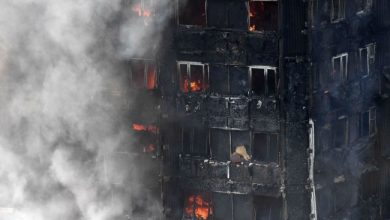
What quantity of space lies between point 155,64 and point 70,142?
4.38 m

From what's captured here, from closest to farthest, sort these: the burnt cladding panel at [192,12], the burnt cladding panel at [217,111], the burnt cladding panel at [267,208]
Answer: the burnt cladding panel at [192,12] < the burnt cladding panel at [217,111] < the burnt cladding panel at [267,208]

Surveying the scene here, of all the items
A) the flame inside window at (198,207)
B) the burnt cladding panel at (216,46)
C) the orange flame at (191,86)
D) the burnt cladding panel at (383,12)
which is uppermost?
the burnt cladding panel at (383,12)

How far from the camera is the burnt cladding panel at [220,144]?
95.3 ft

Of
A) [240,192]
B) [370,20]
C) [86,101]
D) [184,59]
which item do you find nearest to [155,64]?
[184,59]

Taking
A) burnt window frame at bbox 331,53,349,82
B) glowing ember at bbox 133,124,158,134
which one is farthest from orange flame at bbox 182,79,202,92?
burnt window frame at bbox 331,53,349,82

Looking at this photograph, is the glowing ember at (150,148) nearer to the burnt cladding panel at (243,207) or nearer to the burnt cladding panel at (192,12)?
the burnt cladding panel at (243,207)

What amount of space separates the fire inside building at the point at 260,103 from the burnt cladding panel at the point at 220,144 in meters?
0.04

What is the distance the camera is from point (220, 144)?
1148 inches

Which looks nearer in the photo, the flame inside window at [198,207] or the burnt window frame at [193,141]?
the burnt window frame at [193,141]

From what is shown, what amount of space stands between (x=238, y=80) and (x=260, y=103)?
3.43 feet

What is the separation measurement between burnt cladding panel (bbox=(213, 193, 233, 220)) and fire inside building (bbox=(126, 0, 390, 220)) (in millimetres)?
38

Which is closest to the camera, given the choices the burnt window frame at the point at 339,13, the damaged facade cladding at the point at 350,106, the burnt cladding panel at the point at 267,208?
the burnt window frame at the point at 339,13

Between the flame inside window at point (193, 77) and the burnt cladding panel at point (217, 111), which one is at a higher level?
the flame inside window at point (193, 77)

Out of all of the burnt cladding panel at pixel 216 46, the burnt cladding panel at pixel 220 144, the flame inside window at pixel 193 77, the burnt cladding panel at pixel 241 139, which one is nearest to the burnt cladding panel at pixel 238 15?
the burnt cladding panel at pixel 216 46
